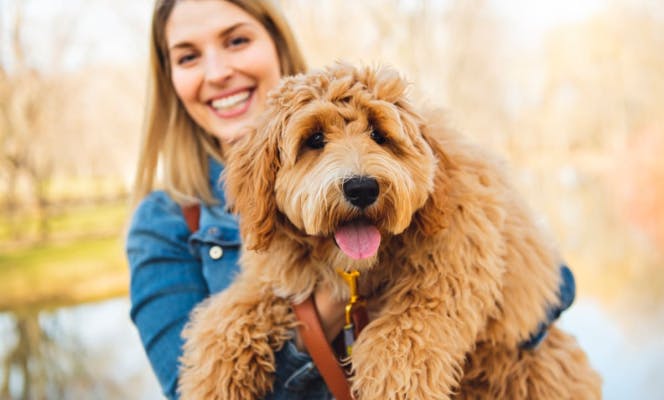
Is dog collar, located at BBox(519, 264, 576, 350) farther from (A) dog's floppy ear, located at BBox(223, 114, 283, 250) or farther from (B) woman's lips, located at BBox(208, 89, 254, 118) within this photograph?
(B) woman's lips, located at BBox(208, 89, 254, 118)

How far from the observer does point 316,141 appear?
6.73ft

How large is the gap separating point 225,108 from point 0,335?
8925 millimetres

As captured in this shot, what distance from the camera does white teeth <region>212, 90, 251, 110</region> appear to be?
2.75 meters

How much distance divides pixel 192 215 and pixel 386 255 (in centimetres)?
94

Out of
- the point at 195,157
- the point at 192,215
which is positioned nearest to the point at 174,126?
the point at 195,157

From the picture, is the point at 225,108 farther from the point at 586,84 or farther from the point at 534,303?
the point at 586,84

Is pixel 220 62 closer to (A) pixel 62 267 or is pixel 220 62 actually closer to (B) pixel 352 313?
(B) pixel 352 313

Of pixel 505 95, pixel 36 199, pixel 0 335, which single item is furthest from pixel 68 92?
pixel 505 95

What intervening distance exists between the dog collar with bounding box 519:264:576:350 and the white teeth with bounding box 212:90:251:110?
163 cm

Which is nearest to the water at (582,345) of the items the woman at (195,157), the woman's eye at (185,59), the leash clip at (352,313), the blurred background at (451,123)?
the blurred background at (451,123)

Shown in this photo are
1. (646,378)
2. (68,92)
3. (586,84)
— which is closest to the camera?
(646,378)

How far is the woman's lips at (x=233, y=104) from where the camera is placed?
2750 millimetres

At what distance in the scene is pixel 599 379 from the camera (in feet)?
7.74

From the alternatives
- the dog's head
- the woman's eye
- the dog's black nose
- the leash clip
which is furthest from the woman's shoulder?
the dog's black nose
